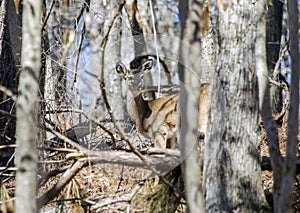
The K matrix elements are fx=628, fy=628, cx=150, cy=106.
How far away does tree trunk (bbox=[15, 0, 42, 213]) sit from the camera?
3.08 m

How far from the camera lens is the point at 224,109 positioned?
5.11 m

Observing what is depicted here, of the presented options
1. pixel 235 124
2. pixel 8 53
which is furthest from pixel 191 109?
pixel 8 53

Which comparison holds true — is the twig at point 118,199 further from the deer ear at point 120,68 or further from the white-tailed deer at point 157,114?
the white-tailed deer at point 157,114

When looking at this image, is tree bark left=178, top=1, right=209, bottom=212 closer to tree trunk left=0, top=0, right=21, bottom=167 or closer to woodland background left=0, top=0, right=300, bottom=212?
woodland background left=0, top=0, right=300, bottom=212

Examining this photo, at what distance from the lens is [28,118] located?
121 inches

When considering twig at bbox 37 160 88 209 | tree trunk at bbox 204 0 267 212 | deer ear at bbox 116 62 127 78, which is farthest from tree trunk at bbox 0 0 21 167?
tree trunk at bbox 204 0 267 212

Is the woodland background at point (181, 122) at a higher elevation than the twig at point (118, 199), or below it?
higher

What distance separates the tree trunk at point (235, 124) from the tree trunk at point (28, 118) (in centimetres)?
224

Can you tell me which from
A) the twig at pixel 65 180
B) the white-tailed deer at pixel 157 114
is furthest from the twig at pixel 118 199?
the white-tailed deer at pixel 157 114

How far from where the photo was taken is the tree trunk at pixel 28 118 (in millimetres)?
3084

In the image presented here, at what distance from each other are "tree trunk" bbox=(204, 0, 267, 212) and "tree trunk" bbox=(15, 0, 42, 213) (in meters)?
2.24

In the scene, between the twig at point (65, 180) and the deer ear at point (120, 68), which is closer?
the twig at point (65, 180)

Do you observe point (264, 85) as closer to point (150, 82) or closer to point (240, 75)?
point (240, 75)

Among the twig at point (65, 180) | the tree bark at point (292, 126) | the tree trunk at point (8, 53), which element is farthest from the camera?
the tree trunk at point (8, 53)
